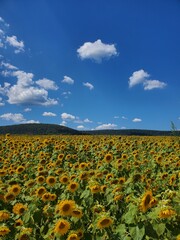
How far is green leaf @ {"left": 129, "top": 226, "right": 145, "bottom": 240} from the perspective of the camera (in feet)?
13.6

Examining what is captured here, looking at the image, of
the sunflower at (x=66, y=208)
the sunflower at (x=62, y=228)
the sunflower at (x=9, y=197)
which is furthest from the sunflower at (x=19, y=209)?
Answer: the sunflower at (x=62, y=228)

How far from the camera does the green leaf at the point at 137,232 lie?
163 inches

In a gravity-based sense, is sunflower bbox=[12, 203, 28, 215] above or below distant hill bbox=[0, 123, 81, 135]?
below

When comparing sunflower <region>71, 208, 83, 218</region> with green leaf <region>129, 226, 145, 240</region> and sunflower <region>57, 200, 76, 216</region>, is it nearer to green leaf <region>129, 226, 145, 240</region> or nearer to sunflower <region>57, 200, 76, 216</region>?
sunflower <region>57, 200, 76, 216</region>

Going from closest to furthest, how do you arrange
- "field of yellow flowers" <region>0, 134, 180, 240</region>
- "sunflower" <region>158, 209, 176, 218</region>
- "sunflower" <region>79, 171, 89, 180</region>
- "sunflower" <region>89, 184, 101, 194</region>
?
"sunflower" <region>158, 209, 176, 218</region> → "field of yellow flowers" <region>0, 134, 180, 240</region> → "sunflower" <region>89, 184, 101, 194</region> → "sunflower" <region>79, 171, 89, 180</region>

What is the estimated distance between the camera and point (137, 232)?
13.8 feet

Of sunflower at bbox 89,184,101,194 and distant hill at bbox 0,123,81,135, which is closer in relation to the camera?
sunflower at bbox 89,184,101,194

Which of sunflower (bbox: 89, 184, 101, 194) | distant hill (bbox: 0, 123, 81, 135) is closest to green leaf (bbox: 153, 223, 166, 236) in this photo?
sunflower (bbox: 89, 184, 101, 194)

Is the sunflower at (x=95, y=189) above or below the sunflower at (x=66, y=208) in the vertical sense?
above

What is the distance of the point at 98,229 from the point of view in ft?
15.5

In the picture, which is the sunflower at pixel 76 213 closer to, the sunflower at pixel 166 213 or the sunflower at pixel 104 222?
the sunflower at pixel 104 222

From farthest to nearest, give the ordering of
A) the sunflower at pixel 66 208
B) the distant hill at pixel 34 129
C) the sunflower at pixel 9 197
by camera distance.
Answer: the distant hill at pixel 34 129 → the sunflower at pixel 9 197 → the sunflower at pixel 66 208

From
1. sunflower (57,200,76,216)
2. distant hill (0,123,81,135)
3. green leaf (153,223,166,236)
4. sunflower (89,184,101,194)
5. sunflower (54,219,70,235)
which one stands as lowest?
sunflower (54,219,70,235)

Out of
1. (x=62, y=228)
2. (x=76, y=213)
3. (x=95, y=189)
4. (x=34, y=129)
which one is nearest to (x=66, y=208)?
(x=76, y=213)
